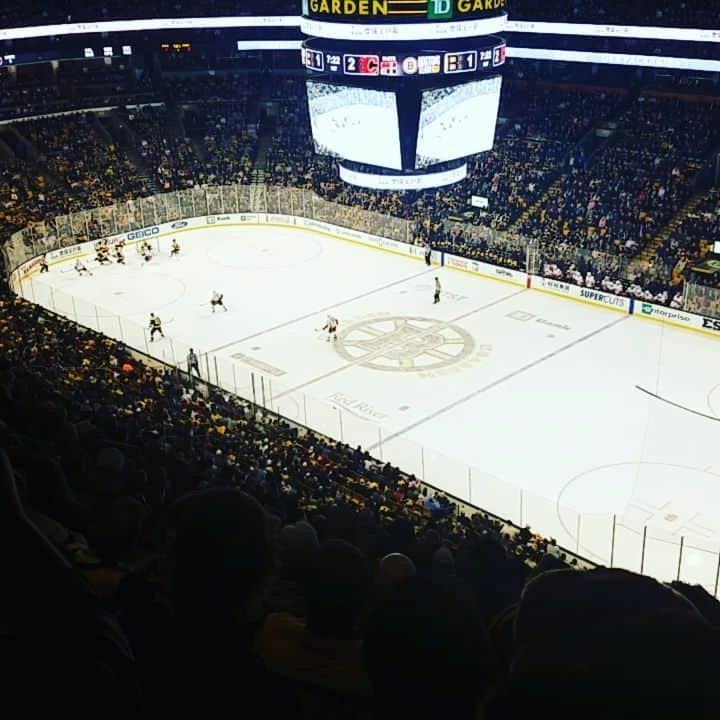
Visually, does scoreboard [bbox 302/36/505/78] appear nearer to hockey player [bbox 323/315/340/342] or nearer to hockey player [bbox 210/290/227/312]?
hockey player [bbox 323/315/340/342]

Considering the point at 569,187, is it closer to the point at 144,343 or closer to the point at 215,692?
the point at 144,343

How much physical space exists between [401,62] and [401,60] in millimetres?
69

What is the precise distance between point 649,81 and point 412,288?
1829 cm

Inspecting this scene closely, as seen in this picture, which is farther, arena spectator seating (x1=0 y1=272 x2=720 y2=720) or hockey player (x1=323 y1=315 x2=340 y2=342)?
hockey player (x1=323 y1=315 x2=340 y2=342)

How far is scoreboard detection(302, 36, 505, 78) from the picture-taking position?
30.1 meters

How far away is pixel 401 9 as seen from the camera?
2905cm

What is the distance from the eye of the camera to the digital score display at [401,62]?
3009 centimetres

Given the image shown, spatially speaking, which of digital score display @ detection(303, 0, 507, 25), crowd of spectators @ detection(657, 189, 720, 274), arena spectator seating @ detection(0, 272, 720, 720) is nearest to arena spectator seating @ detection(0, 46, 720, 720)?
arena spectator seating @ detection(0, 272, 720, 720)

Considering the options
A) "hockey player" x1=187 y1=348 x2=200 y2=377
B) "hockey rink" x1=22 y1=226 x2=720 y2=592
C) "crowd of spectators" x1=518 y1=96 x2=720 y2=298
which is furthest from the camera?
"crowd of spectators" x1=518 y1=96 x2=720 y2=298

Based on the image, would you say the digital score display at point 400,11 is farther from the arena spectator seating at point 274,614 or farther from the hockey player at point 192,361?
the arena spectator seating at point 274,614

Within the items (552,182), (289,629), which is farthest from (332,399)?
(289,629)

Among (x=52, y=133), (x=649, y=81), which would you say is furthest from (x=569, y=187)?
(x=52, y=133)

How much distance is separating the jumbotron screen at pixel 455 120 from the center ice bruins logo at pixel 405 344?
5.80 m

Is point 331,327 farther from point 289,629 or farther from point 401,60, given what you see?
point 289,629
